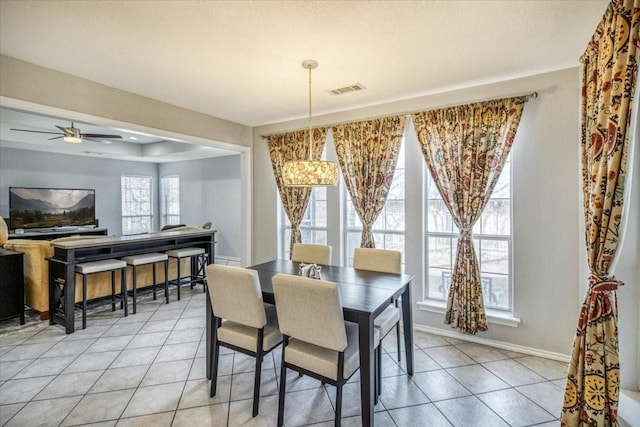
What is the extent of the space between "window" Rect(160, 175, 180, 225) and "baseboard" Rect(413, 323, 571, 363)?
24.8 ft

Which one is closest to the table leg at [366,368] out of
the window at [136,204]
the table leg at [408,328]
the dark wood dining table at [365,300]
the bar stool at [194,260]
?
the dark wood dining table at [365,300]

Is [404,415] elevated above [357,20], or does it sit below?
below

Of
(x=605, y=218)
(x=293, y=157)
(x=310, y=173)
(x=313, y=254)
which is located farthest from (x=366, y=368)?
(x=293, y=157)

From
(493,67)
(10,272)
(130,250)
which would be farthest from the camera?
(130,250)

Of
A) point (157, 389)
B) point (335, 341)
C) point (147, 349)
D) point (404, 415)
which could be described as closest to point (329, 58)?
point (335, 341)

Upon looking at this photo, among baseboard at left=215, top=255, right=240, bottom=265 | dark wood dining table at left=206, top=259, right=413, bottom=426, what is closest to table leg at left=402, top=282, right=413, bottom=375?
dark wood dining table at left=206, top=259, right=413, bottom=426

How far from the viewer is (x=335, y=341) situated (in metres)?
1.85

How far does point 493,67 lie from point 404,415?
294 centimetres

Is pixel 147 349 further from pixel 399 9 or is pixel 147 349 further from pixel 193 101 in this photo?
pixel 399 9

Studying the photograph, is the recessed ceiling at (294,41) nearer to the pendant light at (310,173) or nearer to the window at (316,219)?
the pendant light at (310,173)

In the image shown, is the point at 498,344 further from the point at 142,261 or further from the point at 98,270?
the point at 98,270

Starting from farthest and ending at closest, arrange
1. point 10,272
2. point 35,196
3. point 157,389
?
point 35,196, point 10,272, point 157,389

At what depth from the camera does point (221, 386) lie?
8.12 ft

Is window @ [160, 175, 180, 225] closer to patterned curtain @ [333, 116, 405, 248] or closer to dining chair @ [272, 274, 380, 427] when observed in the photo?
patterned curtain @ [333, 116, 405, 248]
